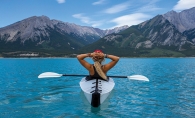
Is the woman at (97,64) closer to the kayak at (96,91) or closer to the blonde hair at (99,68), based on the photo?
the blonde hair at (99,68)

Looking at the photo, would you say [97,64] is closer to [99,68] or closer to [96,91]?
[99,68]

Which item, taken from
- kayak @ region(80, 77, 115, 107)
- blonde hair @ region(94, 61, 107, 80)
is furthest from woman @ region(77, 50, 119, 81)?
kayak @ region(80, 77, 115, 107)

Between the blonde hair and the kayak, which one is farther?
the blonde hair

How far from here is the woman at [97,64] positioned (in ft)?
53.4

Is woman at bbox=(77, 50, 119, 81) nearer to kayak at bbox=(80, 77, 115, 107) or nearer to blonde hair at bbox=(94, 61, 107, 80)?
blonde hair at bbox=(94, 61, 107, 80)

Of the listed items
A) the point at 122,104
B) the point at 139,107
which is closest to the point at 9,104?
the point at 122,104

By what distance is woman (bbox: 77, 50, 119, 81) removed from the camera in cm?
1628

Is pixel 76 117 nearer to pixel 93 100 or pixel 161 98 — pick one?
pixel 93 100

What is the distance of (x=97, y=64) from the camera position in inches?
644

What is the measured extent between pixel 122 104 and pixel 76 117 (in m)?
5.40

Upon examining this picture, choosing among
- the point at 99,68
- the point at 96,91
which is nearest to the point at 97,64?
the point at 99,68

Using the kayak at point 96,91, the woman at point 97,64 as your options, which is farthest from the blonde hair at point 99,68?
the kayak at point 96,91

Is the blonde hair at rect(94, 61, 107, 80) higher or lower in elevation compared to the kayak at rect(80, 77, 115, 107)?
higher

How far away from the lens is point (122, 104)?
1833 centimetres
